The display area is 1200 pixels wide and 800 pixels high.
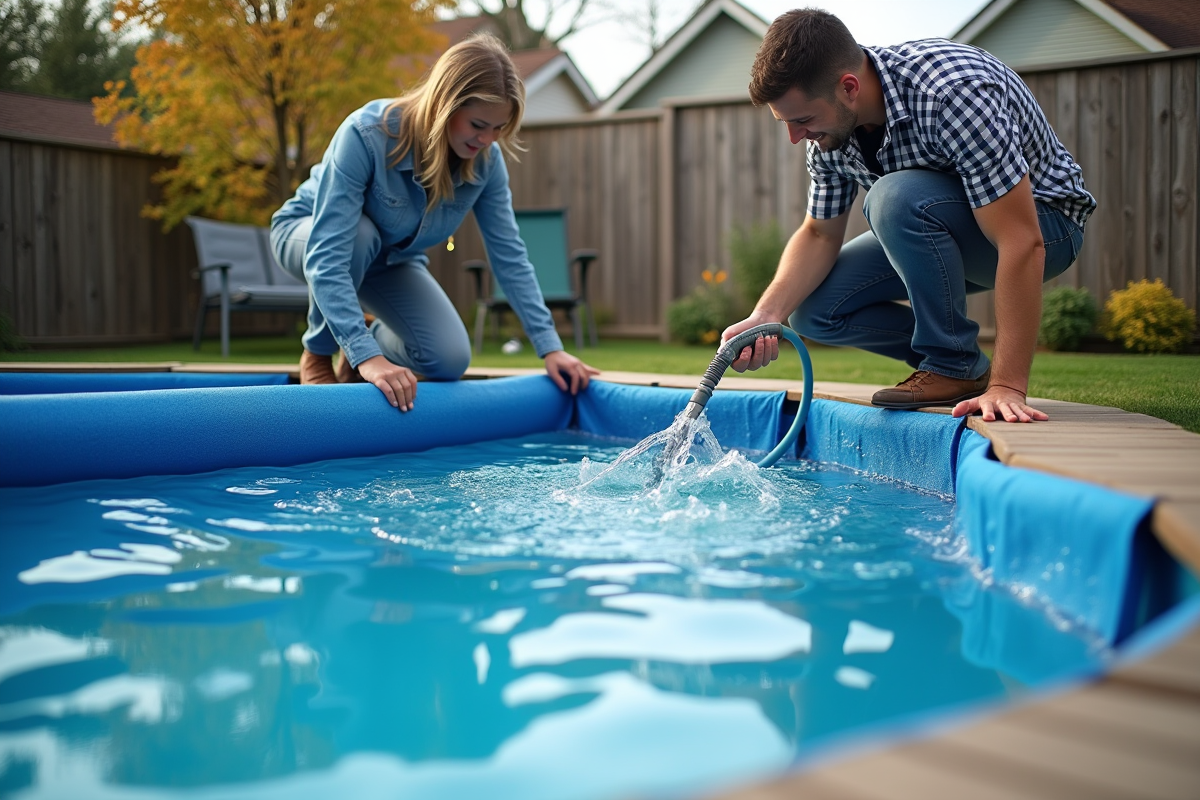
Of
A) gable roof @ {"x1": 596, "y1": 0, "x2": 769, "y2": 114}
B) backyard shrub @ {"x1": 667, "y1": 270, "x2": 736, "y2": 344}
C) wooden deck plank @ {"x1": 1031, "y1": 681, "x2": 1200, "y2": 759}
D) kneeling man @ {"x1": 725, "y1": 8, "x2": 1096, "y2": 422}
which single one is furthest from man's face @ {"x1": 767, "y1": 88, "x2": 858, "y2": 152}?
gable roof @ {"x1": 596, "y1": 0, "x2": 769, "y2": 114}

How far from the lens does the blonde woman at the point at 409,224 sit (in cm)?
305

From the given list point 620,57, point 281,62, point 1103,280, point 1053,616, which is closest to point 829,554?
point 1053,616

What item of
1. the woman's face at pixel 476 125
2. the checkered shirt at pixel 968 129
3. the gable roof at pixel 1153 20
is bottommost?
the checkered shirt at pixel 968 129

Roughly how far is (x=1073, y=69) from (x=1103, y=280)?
5.17ft

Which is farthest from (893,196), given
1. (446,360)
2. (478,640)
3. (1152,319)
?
(1152,319)

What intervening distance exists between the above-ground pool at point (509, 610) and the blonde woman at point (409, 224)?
68cm

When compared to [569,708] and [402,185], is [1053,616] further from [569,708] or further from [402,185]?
[402,185]

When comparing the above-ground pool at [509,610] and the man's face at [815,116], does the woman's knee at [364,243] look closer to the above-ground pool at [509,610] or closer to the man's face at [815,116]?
the above-ground pool at [509,610]

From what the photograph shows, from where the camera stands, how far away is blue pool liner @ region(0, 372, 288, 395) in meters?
4.05

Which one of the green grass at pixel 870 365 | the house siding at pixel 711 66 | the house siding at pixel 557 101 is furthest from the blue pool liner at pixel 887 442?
the house siding at pixel 557 101

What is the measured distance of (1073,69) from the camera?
6.93 metres

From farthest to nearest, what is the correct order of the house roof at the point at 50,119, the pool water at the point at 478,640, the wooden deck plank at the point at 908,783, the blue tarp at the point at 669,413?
the house roof at the point at 50,119 → the blue tarp at the point at 669,413 → the pool water at the point at 478,640 → the wooden deck plank at the point at 908,783

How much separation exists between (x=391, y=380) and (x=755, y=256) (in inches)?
206

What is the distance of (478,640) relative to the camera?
1.39m
